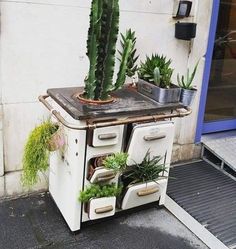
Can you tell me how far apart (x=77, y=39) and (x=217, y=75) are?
1864 millimetres

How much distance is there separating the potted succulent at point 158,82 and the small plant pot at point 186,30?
60 centimetres

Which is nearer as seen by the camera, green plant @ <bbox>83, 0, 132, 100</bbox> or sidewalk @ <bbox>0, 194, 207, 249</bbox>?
green plant @ <bbox>83, 0, 132, 100</bbox>

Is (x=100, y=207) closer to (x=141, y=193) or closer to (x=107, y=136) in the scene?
(x=141, y=193)

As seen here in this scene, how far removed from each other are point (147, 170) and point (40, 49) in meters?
1.34

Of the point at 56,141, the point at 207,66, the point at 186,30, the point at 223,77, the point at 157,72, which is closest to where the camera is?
the point at 56,141

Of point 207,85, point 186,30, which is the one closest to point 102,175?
point 186,30

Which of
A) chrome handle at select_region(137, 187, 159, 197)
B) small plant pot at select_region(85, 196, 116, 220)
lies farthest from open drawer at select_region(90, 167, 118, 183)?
chrome handle at select_region(137, 187, 159, 197)

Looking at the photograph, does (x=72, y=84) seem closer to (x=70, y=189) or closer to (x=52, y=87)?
(x=52, y=87)

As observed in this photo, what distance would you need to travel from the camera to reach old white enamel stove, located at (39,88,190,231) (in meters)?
2.66

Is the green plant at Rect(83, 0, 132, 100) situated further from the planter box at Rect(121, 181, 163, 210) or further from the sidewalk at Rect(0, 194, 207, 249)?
the sidewalk at Rect(0, 194, 207, 249)

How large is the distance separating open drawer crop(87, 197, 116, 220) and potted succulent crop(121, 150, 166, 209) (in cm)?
16

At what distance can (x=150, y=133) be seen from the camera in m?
2.82

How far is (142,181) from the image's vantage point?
9.84 feet

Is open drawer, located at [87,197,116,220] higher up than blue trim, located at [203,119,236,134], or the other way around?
blue trim, located at [203,119,236,134]
